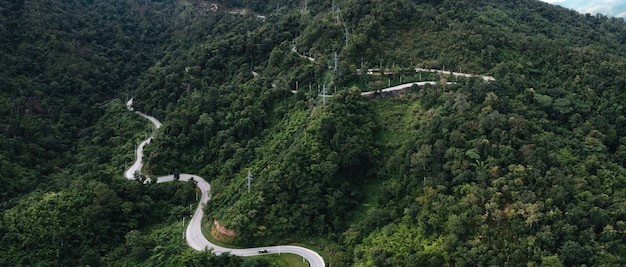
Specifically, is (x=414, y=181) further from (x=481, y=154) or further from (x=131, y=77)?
(x=131, y=77)

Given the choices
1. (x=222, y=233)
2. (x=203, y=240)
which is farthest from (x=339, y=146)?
(x=203, y=240)

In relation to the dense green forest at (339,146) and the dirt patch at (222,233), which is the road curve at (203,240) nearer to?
the dirt patch at (222,233)

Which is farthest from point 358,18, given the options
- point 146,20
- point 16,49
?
point 146,20

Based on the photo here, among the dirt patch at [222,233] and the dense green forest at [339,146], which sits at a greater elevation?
the dense green forest at [339,146]

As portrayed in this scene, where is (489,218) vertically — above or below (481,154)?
below

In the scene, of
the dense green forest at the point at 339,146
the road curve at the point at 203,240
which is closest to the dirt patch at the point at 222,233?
the dense green forest at the point at 339,146

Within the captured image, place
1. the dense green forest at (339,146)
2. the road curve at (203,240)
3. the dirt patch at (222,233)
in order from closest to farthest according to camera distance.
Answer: the dense green forest at (339,146) < the road curve at (203,240) < the dirt patch at (222,233)

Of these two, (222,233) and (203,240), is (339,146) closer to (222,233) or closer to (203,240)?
(222,233)

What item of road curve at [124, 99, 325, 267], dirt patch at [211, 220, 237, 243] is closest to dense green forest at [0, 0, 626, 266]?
dirt patch at [211, 220, 237, 243]

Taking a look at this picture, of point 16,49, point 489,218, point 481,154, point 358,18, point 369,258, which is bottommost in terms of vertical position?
point 369,258
